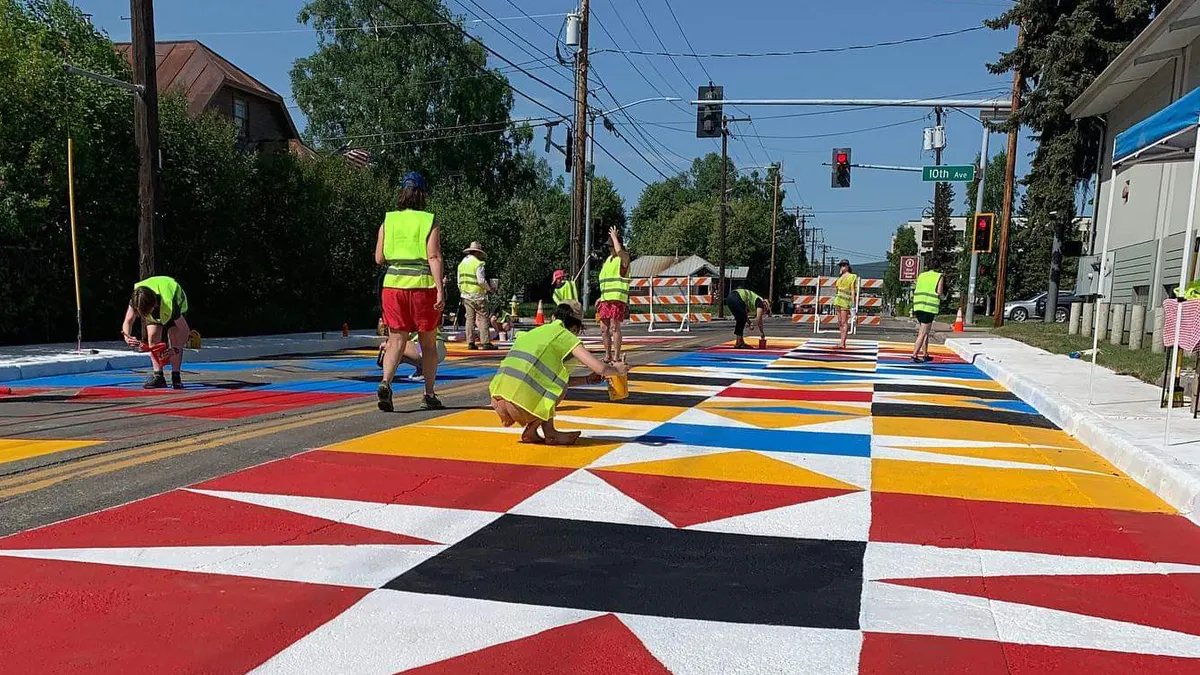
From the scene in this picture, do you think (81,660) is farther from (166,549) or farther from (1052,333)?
(1052,333)

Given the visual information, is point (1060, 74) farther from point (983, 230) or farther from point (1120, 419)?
point (1120, 419)

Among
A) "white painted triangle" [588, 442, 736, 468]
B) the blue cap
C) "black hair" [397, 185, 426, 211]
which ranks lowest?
"white painted triangle" [588, 442, 736, 468]

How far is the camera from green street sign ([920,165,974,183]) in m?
26.1

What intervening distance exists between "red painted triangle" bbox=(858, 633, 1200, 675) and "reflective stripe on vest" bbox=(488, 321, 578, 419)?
333cm

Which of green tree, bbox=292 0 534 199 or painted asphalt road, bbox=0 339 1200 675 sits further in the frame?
green tree, bbox=292 0 534 199

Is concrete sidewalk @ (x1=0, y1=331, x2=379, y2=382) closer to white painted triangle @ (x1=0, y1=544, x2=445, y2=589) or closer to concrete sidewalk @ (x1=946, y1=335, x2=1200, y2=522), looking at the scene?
white painted triangle @ (x1=0, y1=544, x2=445, y2=589)

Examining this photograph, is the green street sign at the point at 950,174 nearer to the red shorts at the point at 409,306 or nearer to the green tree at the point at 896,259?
the red shorts at the point at 409,306

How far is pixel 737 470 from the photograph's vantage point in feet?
17.9

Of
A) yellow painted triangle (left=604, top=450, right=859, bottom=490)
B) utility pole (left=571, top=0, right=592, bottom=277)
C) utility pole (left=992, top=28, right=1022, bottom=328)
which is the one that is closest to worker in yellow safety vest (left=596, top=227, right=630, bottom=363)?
yellow painted triangle (left=604, top=450, right=859, bottom=490)

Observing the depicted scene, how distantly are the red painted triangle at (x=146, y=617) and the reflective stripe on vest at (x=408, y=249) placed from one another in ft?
13.3

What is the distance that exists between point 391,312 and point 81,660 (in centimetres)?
481

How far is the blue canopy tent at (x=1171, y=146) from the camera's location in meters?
6.48

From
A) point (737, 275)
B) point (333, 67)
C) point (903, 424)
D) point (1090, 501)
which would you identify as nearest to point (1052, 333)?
point (903, 424)

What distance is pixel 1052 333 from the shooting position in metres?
22.2
